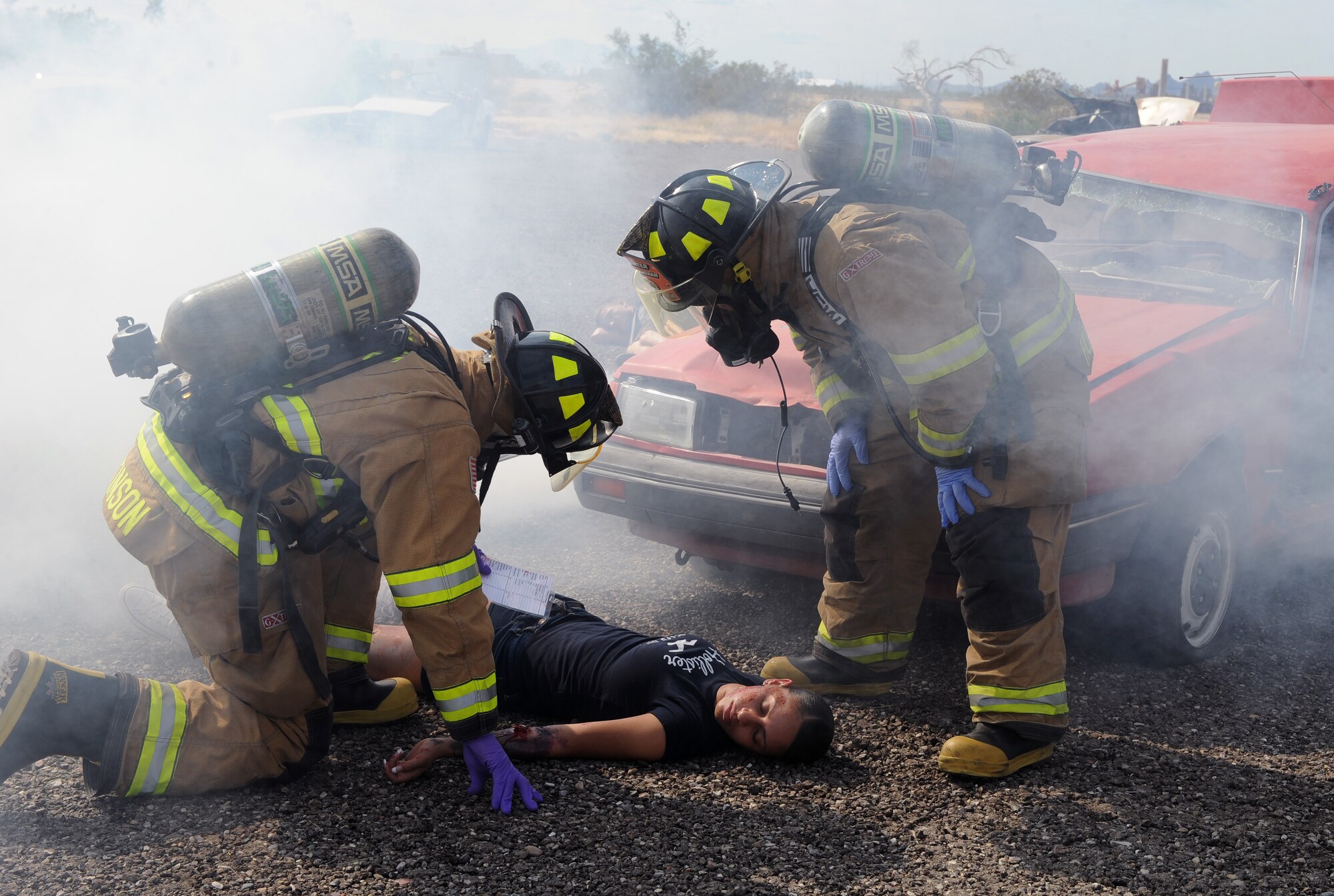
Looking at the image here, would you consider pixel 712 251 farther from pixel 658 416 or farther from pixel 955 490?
pixel 658 416

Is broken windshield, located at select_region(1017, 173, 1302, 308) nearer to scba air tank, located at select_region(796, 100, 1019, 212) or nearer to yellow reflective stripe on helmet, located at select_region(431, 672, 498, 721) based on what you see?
scba air tank, located at select_region(796, 100, 1019, 212)

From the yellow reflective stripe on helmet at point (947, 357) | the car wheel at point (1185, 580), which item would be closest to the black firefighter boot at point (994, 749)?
the car wheel at point (1185, 580)

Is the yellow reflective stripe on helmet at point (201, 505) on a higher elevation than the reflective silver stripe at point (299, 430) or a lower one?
lower

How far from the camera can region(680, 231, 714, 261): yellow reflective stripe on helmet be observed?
3.11m

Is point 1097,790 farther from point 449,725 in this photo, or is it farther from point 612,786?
point 449,725

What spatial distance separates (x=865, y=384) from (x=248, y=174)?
28.5 feet

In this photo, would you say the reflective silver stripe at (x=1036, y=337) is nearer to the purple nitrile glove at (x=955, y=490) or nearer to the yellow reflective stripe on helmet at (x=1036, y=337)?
the yellow reflective stripe on helmet at (x=1036, y=337)

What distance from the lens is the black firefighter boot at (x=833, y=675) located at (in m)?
3.62

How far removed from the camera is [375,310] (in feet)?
9.18

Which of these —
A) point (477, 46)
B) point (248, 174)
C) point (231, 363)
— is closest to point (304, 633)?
point (231, 363)

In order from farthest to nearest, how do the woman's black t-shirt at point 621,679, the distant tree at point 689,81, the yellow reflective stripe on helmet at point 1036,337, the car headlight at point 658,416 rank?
the distant tree at point 689,81 → the car headlight at point 658,416 → the woman's black t-shirt at point 621,679 → the yellow reflective stripe on helmet at point 1036,337

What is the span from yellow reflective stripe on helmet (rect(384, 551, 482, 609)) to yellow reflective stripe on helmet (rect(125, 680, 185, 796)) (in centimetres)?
72

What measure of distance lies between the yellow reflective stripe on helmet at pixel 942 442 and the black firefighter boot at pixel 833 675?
93cm

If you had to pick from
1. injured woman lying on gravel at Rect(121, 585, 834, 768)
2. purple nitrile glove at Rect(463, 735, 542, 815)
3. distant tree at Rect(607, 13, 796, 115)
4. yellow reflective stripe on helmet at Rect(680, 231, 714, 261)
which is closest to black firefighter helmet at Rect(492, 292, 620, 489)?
yellow reflective stripe on helmet at Rect(680, 231, 714, 261)
